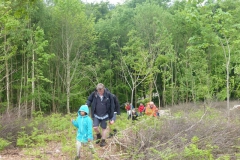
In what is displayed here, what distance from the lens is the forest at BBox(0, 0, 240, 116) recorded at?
17.8m

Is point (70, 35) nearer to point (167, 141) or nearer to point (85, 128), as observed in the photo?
point (85, 128)

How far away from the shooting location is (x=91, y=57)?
27109mm

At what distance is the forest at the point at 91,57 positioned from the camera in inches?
699

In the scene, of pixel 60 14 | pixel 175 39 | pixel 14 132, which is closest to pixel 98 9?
pixel 175 39

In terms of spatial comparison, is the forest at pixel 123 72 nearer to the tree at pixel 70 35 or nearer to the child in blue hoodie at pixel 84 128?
the tree at pixel 70 35

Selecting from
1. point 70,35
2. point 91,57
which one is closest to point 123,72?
point 91,57

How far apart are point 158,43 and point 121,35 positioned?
253 inches

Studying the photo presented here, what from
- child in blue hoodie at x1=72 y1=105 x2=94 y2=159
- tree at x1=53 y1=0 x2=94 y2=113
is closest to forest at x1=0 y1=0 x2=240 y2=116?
tree at x1=53 y1=0 x2=94 y2=113

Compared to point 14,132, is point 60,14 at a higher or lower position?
higher

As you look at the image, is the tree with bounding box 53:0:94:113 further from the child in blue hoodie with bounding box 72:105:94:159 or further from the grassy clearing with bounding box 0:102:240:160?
the child in blue hoodie with bounding box 72:105:94:159

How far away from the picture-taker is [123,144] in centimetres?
629

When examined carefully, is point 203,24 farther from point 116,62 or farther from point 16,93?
point 116,62

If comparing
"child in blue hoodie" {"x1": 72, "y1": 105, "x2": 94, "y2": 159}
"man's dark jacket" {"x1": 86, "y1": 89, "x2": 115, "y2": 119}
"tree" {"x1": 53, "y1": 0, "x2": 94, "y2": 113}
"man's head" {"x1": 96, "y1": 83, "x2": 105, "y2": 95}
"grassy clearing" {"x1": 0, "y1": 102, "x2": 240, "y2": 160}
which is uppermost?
"tree" {"x1": 53, "y1": 0, "x2": 94, "y2": 113}

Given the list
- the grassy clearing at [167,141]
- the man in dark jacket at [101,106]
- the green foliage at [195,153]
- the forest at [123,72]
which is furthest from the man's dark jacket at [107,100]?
the green foliage at [195,153]
